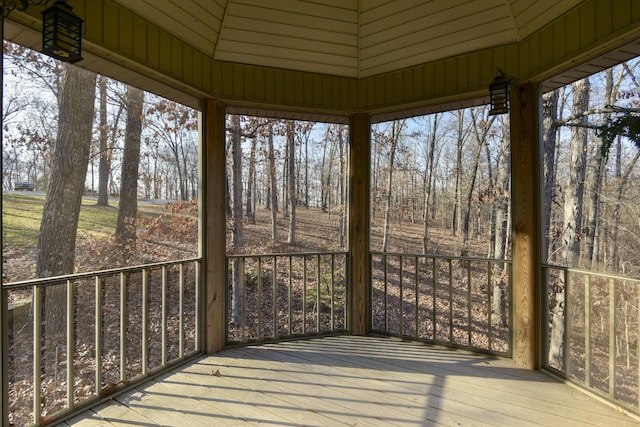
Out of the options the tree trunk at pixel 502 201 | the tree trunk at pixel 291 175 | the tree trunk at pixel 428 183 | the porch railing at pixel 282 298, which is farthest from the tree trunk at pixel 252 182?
the tree trunk at pixel 502 201

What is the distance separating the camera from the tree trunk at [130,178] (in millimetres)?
5070

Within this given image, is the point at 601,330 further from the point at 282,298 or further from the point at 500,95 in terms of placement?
the point at 282,298

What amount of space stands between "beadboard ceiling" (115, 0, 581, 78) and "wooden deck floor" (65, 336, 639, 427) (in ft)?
8.67

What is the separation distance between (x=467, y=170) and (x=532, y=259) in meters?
3.82

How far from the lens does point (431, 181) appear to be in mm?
6586

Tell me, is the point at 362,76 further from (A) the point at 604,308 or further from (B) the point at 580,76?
(A) the point at 604,308

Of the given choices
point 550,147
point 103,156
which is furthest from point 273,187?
point 550,147

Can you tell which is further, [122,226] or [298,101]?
[122,226]

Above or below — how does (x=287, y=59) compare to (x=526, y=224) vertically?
above

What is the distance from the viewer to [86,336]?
4.57 m

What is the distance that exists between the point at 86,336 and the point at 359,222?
3.75 metres

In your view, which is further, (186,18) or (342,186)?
(342,186)

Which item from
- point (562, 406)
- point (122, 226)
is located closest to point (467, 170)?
point (562, 406)

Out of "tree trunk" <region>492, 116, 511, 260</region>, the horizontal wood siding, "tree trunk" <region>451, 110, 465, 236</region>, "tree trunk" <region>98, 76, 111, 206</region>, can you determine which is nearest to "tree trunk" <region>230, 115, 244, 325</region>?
"tree trunk" <region>98, 76, 111, 206</region>
